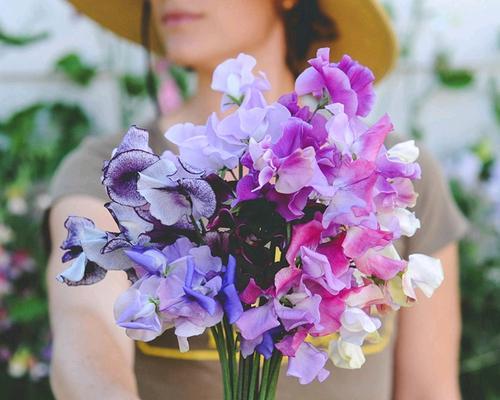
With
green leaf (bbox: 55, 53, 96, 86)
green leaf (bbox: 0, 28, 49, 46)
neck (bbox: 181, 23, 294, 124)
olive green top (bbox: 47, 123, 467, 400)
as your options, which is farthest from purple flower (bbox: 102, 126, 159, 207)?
green leaf (bbox: 55, 53, 96, 86)

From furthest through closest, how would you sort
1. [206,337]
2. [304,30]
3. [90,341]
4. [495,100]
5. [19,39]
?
[495,100]
[19,39]
[304,30]
[206,337]
[90,341]

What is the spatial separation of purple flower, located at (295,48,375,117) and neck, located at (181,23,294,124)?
26.2 inches

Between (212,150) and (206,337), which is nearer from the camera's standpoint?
(212,150)

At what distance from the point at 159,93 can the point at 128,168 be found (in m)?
1.51

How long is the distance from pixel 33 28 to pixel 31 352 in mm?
879

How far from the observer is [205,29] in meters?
1.18

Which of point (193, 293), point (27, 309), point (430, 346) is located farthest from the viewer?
point (27, 309)

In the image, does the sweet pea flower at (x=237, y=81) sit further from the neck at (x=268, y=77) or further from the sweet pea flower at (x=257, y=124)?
the neck at (x=268, y=77)

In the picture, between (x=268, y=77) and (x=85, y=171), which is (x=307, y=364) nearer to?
(x=85, y=171)

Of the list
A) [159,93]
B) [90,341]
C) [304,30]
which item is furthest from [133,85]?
[90,341]

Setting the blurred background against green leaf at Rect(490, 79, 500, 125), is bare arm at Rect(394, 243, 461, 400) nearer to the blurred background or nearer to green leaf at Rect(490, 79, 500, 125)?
the blurred background

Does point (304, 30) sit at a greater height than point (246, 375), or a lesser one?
greater

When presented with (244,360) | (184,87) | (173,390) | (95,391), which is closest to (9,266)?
(184,87)

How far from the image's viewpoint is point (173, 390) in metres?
1.13
